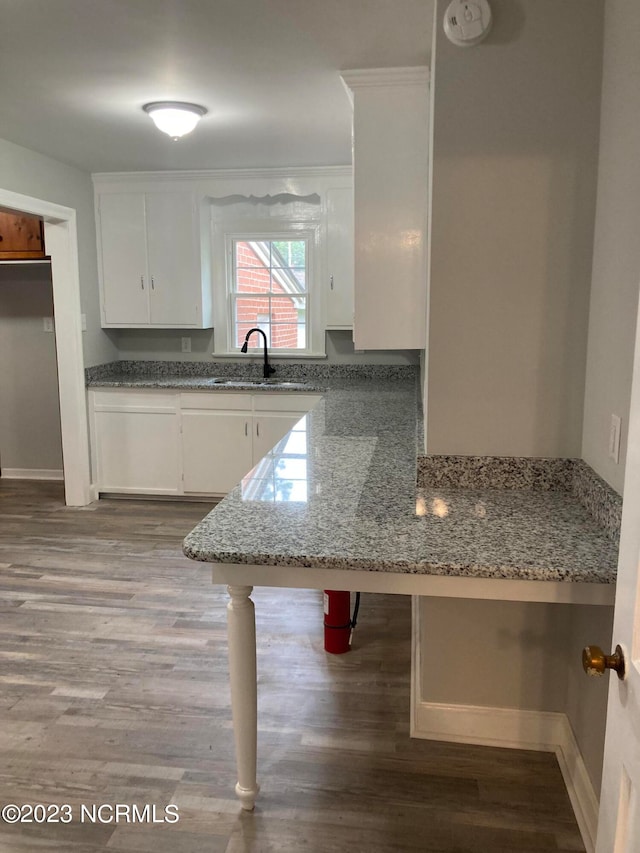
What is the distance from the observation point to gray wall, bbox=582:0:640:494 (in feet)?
5.03

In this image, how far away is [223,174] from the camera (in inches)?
184

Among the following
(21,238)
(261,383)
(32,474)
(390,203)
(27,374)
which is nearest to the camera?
(390,203)

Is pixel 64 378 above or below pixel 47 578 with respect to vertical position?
above

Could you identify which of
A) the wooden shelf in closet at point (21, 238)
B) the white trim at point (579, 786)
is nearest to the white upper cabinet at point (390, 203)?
the white trim at point (579, 786)

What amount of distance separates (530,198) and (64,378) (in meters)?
3.69

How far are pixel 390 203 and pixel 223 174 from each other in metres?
2.40

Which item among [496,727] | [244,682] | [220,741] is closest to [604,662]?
[244,682]

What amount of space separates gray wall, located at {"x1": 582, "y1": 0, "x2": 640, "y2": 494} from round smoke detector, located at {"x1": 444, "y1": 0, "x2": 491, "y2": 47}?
31 cm

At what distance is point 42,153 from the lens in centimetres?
410

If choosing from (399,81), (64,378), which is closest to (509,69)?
(399,81)

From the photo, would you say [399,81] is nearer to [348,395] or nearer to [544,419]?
[544,419]

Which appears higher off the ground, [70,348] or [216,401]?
[70,348]

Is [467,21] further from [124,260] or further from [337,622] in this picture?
[124,260]

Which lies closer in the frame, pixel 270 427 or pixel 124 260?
pixel 270 427
